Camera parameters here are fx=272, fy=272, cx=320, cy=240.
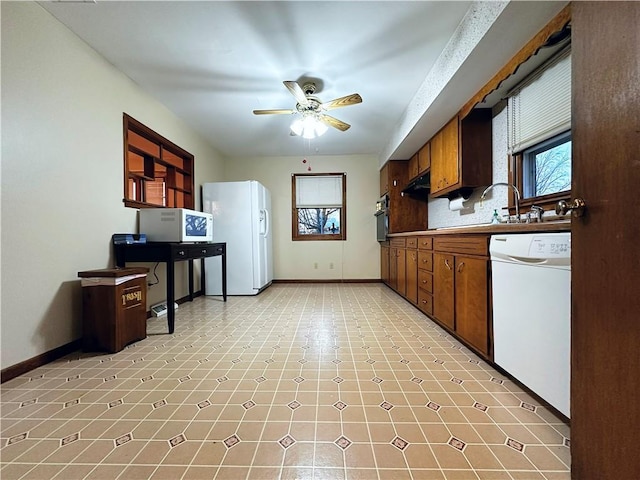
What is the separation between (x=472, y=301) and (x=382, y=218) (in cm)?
297

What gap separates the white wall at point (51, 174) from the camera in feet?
5.57

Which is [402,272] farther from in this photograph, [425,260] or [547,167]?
[547,167]

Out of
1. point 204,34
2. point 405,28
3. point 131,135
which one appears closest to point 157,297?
point 131,135

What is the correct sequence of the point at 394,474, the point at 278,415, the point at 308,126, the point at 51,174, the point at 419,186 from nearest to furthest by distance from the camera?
the point at 394,474 → the point at 278,415 → the point at 51,174 → the point at 308,126 → the point at 419,186

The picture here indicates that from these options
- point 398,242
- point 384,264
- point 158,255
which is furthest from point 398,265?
point 158,255

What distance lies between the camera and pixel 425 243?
9.39ft

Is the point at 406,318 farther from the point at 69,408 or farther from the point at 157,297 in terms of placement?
the point at 157,297

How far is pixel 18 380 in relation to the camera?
1.65 meters

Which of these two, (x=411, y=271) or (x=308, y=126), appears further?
(x=411, y=271)

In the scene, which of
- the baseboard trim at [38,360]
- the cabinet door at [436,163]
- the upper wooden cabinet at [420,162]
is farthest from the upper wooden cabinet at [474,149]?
the baseboard trim at [38,360]

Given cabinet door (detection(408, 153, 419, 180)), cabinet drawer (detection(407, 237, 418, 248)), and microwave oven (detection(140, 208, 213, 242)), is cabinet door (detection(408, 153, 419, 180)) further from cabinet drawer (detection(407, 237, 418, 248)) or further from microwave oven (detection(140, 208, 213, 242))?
microwave oven (detection(140, 208, 213, 242))

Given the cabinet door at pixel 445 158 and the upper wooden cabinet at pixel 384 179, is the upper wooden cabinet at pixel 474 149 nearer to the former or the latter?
the cabinet door at pixel 445 158

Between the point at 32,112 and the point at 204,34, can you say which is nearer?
the point at 32,112

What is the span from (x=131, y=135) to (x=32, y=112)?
1.19 metres
